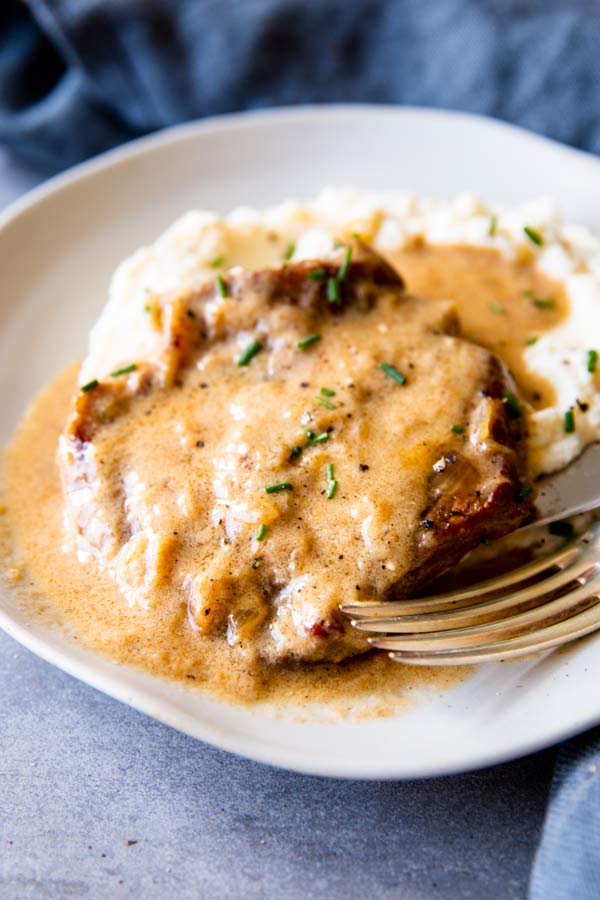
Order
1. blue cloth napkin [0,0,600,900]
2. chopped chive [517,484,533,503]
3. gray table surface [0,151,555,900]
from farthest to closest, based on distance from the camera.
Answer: blue cloth napkin [0,0,600,900], chopped chive [517,484,533,503], gray table surface [0,151,555,900]

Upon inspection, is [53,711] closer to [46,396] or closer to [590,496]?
[46,396]

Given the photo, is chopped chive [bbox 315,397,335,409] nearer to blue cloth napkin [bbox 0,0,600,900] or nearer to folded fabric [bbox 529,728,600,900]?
folded fabric [bbox 529,728,600,900]

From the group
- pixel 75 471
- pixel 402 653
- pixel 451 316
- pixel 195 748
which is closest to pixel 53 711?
pixel 195 748

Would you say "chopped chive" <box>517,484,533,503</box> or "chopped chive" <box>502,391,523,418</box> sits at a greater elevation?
"chopped chive" <box>502,391,523,418</box>

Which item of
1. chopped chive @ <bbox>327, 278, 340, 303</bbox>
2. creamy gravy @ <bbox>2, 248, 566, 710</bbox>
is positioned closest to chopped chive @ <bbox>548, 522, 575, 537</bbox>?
→ creamy gravy @ <bbox>2, 248, 566, 710</bbox>

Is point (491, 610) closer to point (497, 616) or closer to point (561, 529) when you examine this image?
point (497, 616)
